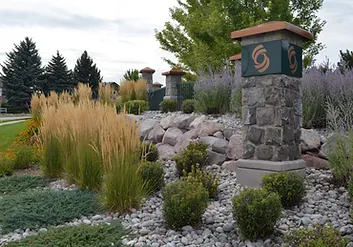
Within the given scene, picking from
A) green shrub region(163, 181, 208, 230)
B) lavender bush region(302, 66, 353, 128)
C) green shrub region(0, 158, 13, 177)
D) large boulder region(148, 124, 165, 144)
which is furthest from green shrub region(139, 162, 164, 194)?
green shrub region(0, 158, 13, 177)

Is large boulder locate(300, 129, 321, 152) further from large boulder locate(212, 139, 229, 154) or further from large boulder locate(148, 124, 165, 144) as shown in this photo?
large boulder locate(148, 124, 165, 144)

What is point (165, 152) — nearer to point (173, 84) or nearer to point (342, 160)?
point (342, 160)

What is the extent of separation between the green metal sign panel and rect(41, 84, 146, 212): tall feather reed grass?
157cm

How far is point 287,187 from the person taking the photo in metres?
3.66

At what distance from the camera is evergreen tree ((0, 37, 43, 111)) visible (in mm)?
27906

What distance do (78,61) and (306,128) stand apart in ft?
82.1

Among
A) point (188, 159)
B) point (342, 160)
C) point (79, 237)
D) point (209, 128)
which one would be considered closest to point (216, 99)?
point (209, 128)

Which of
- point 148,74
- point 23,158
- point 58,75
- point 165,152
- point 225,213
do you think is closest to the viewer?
point 225,213

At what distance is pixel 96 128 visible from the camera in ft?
15.3

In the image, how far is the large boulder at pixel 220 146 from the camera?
18.4 feet

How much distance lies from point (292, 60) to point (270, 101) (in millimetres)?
593

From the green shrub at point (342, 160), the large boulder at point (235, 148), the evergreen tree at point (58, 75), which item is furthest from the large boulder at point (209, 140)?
the evergreen tree at point (58, 75)

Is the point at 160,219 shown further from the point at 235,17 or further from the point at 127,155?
the point at 235,17

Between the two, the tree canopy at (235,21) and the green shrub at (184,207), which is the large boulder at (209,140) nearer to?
the green shrub at (184,207)
